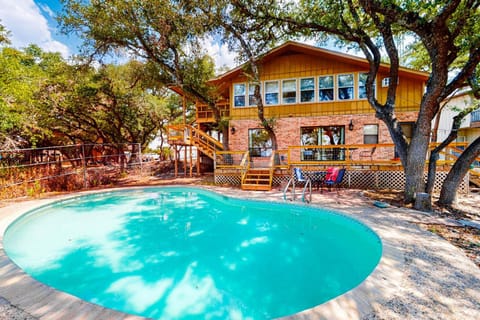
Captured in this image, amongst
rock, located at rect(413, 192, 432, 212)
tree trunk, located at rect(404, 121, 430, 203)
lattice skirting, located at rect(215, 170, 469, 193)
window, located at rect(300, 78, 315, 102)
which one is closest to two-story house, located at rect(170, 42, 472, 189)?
window, located at rect(300, 78, 315, 102)

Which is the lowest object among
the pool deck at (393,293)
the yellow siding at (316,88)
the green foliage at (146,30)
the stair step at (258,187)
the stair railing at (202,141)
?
the pool deck at (393,293)

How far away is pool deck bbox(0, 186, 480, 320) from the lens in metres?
2.28

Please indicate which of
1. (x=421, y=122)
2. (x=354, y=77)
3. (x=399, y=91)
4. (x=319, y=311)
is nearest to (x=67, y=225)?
(x=319, y=311)

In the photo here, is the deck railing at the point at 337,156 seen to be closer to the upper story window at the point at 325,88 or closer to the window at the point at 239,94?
the upper story window at the point at 325,88

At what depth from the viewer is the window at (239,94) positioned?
13305 millimetres

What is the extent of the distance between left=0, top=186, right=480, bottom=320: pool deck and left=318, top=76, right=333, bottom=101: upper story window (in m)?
9.41

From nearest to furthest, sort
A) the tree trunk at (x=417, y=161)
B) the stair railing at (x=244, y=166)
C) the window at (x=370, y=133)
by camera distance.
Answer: the tree trunk at (x=417, y=161) → the stair railing at (x=244, y=166) → the window at (x=370, y=133)

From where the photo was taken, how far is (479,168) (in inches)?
379

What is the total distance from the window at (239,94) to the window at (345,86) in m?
5.32

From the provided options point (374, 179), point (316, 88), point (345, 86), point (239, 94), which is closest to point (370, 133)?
point (345, 86)

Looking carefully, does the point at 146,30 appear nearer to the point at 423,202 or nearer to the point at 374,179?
the point at 374,179

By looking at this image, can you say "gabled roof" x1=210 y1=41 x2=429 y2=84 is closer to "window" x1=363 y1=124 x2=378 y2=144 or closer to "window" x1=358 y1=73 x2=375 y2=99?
"window" x1=358 y1=73 x2=375 y2=99

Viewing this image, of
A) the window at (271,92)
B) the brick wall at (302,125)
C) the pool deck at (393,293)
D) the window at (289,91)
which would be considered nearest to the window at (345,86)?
the brick wall at (302,125)

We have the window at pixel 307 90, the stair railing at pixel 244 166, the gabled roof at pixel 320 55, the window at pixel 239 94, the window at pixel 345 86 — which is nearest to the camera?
the stair railing at pixel 244 166
